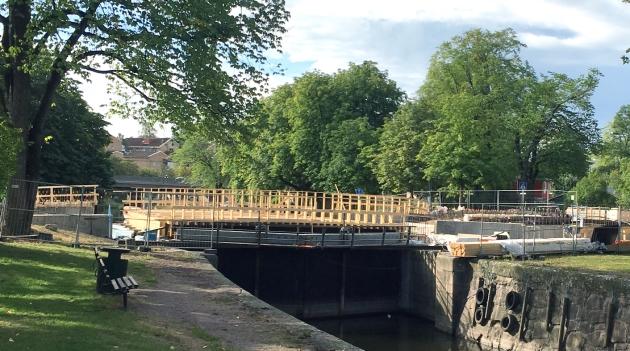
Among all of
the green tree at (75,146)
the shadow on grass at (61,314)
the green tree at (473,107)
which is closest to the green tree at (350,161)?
the green tree at (473,107)

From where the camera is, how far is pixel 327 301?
2492cm

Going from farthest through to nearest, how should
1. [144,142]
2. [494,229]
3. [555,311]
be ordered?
1. [144,142]
2. [494,229]
3. [555,311]

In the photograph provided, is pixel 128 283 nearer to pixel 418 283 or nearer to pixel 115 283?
pixel 115 283

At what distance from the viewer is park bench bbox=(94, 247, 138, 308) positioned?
962 cm

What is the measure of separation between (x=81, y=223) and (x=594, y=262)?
19.2m

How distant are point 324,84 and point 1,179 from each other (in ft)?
144

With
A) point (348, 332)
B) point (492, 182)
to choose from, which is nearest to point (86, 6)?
point (348, 332)

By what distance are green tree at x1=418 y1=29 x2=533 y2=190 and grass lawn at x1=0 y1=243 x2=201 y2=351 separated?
30.4m

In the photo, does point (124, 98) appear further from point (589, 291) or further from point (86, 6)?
point (589, 291)

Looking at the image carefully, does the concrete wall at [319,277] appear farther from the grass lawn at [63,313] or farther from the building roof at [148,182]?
the building roof at [148,182]

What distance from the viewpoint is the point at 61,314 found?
8766 mm

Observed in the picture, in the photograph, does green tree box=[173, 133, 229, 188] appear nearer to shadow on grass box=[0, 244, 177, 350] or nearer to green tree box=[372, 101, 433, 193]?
green tree box=[372, 101, 433, 193]

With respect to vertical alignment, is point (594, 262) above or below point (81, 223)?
below

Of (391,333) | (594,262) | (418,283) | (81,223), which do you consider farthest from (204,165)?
(594,262)
